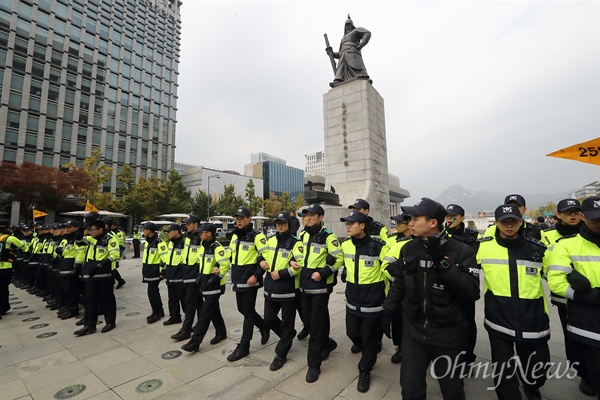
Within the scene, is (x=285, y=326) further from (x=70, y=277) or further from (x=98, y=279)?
(x=70, y=277)

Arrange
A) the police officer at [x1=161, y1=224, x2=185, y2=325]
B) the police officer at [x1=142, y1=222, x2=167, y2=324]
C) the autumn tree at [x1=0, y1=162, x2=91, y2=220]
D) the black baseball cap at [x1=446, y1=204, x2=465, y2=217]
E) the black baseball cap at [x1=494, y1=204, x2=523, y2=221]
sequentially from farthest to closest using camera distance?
1. the autumn tree at [x1=0, y1=162, x2=91, y2=220]
2. the police officer at [x1=142, y1=222, x2=167, y2=324]
3. the police officer at [x1=161, y1=224, x2=185, y2=325]
4. the black baseball cap at [x1=446, y1=204, x2=465, y2=217]
5. the black baseball cap at [x1=494, y1=204, x2=523, y2=221]

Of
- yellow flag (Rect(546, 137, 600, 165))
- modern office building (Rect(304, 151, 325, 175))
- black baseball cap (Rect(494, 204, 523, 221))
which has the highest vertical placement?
modern office building (Rect(304, 151, 325, 175))

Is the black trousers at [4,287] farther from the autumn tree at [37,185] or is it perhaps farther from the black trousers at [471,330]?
the autumn tree at [37,185]

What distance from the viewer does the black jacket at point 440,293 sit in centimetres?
226

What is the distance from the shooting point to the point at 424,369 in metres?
2.39

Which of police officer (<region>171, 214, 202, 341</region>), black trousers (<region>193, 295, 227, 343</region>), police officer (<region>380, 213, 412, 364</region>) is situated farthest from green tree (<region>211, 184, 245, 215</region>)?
police officer (<region>380, 213, 412, 364</region>)

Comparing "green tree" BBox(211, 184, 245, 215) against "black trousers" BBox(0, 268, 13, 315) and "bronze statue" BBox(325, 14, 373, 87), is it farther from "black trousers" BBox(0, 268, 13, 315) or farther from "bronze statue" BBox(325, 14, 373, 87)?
"black trousers" BBox(0, 268, 13, 315)

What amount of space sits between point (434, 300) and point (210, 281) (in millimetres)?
3225

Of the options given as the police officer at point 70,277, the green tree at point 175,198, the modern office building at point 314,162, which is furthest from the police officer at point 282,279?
the modern office building at point 314,162

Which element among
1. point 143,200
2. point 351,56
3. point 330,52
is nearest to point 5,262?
point 351,56

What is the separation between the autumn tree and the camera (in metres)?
22.8

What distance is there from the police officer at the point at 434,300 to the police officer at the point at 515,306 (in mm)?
525

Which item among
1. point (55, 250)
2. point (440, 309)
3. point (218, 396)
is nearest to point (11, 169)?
point (55, 250)

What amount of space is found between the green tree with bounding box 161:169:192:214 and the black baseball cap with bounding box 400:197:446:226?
38248mm
